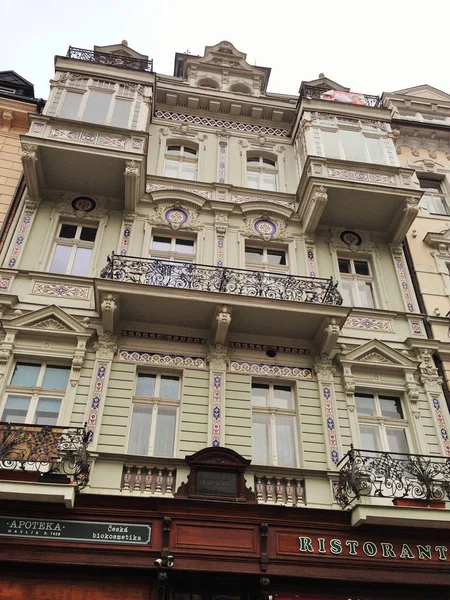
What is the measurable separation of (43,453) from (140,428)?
2.18 m

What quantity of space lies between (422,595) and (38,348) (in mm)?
8845

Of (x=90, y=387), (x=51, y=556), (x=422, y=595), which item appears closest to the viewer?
(x=51, y=556)

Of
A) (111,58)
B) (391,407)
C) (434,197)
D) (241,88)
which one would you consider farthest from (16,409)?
(434,197)

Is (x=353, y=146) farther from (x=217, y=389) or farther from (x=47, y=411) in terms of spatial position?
(x=47, y=411)

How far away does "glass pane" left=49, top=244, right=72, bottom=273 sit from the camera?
43.8 ft

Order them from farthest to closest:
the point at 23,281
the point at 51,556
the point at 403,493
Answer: the point at 23,281 < the point at 403,493 < the point at 51,556

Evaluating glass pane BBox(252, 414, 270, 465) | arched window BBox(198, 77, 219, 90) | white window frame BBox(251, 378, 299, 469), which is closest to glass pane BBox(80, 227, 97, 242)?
white window frame BBox(251, 378, 299, 469)

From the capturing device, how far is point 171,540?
9.41 m

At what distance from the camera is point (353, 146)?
16438 mm

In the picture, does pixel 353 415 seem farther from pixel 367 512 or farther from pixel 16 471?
pixel 16 471

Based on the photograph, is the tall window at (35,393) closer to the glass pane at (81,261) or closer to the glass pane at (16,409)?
the glass pane at (16,409)

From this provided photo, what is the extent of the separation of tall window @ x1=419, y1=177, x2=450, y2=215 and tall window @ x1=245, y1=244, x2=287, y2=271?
545 centimetres

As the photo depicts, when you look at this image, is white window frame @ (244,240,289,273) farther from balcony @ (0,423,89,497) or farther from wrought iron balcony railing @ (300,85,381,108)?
balcony @ (0,423,89,497)

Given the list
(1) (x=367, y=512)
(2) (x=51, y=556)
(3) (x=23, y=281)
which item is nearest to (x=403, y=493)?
(1) (x=367, y=512)
